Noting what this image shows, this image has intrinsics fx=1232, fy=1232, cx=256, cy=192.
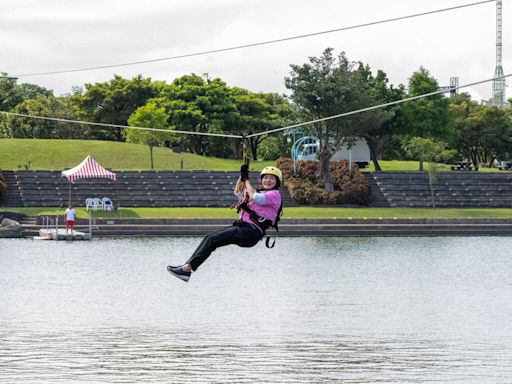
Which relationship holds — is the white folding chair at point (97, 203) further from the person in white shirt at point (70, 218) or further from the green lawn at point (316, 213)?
the person in white shirt at point (70, 218)

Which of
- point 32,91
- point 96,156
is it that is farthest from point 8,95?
point 96,156

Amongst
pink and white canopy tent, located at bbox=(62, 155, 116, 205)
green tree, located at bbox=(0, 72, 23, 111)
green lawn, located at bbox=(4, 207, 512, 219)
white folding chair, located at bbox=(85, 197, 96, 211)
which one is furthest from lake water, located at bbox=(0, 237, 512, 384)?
green tree, located at bbox=(0, 72, 23, 111)

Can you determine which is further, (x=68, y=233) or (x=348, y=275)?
(x=68, y=233)

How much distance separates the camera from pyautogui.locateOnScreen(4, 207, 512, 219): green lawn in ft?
234

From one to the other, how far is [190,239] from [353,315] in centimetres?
2709

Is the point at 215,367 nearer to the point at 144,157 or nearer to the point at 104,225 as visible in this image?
the point at 104,225

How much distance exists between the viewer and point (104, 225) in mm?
67625

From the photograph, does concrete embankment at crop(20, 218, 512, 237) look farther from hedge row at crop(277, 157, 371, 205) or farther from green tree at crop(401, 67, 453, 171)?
green tree at crop(401, 67, 453, 171)

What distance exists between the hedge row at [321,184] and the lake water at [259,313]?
13.8 metres

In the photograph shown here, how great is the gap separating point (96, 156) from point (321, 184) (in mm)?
20783

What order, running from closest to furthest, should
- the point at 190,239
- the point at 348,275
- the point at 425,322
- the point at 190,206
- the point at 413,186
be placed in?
the point at 425,322, the point at 348,275, the point at 190,239, the point at 190,206, the point at 413,186

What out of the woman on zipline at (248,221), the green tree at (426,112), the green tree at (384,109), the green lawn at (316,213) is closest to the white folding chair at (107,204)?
the green lawn at (316,213)

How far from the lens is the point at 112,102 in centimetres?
12000

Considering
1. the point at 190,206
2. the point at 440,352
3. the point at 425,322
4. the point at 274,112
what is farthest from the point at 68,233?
the point at 274,112
